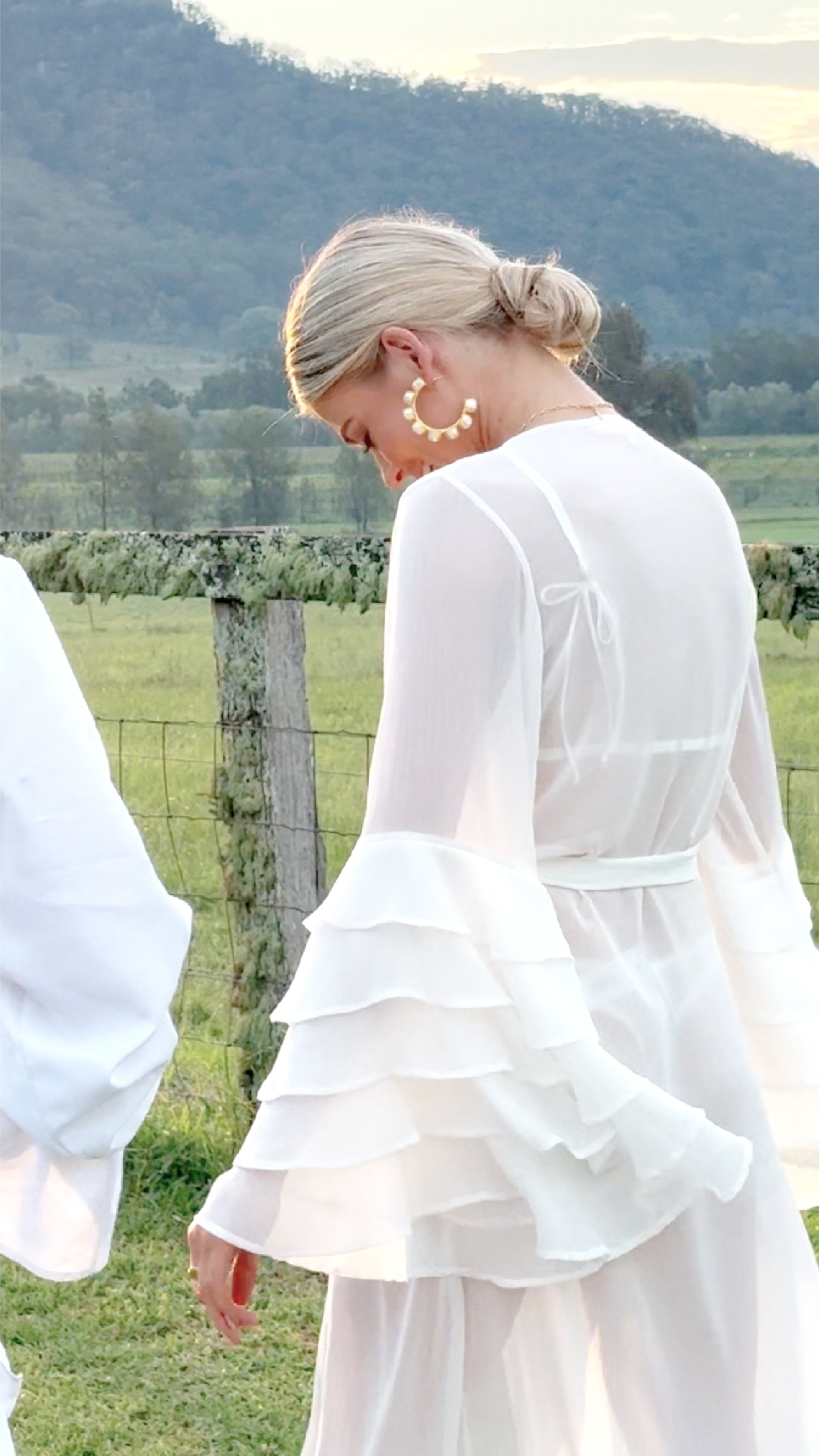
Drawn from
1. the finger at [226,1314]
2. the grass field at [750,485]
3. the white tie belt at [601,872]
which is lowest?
the grass field at [750,485]

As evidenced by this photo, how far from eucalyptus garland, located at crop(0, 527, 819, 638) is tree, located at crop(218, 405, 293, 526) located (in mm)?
8622

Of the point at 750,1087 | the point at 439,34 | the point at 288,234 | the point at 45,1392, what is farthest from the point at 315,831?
the point at 439,34

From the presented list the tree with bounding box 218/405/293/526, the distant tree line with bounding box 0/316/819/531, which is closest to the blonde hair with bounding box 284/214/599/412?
the distant tree line with bounding box 0/316/819/531

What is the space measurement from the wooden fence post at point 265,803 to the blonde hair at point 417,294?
5.83 ft

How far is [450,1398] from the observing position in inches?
67.0

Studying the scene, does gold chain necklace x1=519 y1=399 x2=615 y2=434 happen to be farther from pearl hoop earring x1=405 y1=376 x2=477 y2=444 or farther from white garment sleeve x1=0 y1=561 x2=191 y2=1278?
white garment sleeve x1=0 y1=561 x2=191 y2=1278

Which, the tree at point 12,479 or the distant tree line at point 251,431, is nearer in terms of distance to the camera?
the distant tree line at point 251,431

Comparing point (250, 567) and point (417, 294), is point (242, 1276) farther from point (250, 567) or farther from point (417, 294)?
point (250, 567)

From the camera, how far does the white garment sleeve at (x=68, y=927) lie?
1.10 m

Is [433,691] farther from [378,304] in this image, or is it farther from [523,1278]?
[523,1278]

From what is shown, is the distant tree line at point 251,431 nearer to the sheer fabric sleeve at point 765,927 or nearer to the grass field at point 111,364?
the grass field at point 111,364

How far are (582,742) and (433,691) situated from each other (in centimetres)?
16

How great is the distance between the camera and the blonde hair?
173 centimetres

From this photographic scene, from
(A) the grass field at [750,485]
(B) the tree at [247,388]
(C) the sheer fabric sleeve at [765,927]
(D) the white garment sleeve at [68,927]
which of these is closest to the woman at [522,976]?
(C) the sheer fabric sleeve at [765,927]
